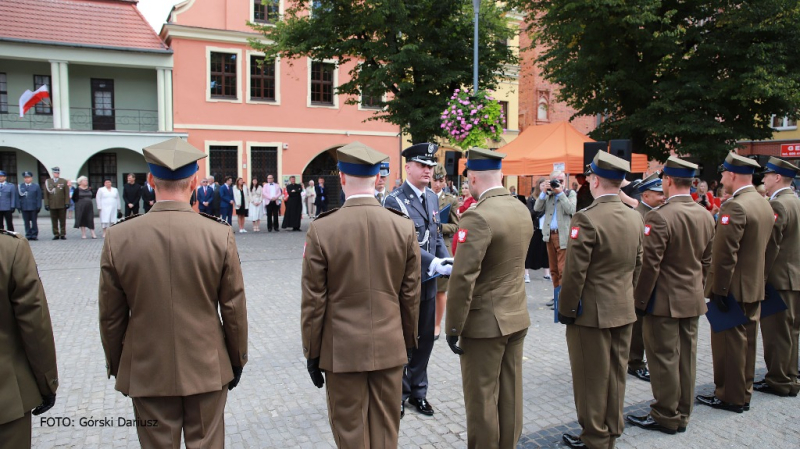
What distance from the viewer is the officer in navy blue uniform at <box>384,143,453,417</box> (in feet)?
16.0

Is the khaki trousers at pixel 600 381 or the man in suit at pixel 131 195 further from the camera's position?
the man in suit at pixel 131 195

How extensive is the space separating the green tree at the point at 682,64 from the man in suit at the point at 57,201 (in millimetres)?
14369

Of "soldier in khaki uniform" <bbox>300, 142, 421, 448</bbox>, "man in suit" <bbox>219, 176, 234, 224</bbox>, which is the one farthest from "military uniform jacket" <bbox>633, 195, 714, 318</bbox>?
"man in suit" <bbox>219, 176, 234, 224</bbox>

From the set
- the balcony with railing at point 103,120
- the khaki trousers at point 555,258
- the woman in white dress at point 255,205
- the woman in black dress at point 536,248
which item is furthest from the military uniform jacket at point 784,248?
the balcony with railing at point 103,120

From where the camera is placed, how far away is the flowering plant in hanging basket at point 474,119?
12.0 meters

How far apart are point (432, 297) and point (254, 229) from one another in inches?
650

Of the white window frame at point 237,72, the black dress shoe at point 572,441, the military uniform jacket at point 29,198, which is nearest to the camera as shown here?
the black dress shoe at point 572,441

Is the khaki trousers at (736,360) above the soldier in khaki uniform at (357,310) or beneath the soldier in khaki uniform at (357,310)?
beneath

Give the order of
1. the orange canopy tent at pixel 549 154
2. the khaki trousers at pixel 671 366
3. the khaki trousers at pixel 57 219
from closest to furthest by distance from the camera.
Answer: the khaki trousers at pixel 671 366 < the orange canopy tent at pixel 549 154 < the khaki trousers at pixel 57 219

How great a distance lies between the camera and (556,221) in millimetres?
8789

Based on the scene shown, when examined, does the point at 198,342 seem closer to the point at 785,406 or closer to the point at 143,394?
the point at 143,394

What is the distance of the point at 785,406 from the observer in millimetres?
5062

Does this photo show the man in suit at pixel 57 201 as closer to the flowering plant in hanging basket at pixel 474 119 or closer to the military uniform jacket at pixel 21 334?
the flowering plant in hanging basket at pixel 474 119

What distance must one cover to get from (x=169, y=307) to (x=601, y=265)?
115 inches
